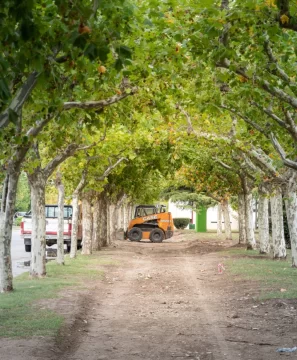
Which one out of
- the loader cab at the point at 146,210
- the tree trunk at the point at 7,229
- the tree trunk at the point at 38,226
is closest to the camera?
the tree trunk at the point at 7,229

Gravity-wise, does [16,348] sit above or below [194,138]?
below

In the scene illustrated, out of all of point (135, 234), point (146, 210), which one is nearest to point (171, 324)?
point (135, 234)

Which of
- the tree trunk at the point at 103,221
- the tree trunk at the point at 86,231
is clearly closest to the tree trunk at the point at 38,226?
the tree trunk at the point at 86,231

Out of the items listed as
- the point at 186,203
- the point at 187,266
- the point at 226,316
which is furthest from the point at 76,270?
the point at 186,203

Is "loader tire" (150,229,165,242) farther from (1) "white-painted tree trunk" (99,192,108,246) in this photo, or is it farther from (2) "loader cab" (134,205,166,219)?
(1) "white-painted tree trunk" (99,192,108,246)

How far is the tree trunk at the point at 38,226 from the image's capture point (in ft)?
57.3

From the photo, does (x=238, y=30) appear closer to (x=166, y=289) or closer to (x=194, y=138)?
(x=166, y=289)

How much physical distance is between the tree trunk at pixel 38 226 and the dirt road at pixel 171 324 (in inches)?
67.7

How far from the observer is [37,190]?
17.8 meters

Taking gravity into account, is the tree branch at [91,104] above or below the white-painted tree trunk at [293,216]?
above

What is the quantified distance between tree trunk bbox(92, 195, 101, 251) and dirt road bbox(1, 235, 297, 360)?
1356 centimetres

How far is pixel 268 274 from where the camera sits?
1906 cm

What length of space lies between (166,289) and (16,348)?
27.3 ft

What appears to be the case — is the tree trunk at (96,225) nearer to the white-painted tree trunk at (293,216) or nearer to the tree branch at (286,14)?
the white-painted tree trunk at (293,216)
